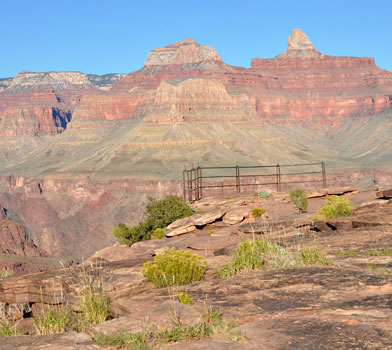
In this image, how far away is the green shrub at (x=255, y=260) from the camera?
9.64 meters

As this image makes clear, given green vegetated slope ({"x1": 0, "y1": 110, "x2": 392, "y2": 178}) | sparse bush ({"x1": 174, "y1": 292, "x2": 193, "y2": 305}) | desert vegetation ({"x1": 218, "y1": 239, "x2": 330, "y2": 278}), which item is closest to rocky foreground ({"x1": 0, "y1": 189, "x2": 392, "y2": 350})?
sparse bush ({"x1": 174, "y1": 292, "x2": 193, "y2": 305})

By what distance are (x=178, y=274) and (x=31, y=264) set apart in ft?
137

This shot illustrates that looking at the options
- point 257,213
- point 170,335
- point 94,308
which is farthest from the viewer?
point 257,213

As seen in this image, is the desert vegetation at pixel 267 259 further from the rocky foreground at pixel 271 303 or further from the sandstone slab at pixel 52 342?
the sandstone slab at pixel 52 342

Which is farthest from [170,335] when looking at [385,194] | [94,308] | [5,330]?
[385,194]

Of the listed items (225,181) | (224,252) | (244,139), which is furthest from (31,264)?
(244,139)

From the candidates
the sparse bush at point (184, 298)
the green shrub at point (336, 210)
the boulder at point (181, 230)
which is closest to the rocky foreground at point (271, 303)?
the sparse bush at point (184, 298)

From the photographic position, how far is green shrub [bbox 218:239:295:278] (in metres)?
9.64

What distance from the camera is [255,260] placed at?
9820 mm

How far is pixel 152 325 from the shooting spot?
264 inches

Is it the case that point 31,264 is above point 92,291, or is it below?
below

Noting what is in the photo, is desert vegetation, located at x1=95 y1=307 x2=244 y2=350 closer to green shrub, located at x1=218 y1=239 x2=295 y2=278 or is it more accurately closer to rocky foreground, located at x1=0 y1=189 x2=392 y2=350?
rocky foreground, located at x1=0 y1=189 x2=392 y2=350

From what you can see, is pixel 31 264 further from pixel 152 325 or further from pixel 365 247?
pixel 152 325

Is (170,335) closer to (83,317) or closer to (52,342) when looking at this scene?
(52,342)
